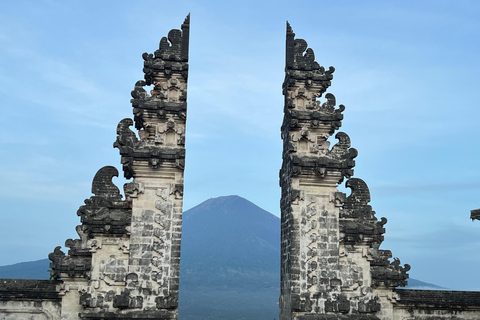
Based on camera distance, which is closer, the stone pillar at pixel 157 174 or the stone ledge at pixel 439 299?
the stone pillar at pixel 157 174

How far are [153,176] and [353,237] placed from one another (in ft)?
21.3

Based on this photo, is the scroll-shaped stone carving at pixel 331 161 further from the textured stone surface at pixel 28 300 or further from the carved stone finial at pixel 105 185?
the textured stone surface at pixel 28 300

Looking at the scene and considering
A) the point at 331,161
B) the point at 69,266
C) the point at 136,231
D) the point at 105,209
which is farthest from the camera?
the point at 331,161

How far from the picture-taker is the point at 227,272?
144 metres

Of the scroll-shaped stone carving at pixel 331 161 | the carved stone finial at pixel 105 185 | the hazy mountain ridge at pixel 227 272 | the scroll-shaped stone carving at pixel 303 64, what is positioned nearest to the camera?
the carved stone finial at pixel 105 185

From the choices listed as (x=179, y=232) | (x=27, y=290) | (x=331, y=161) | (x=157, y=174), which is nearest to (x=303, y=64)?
(x=331, y=161)

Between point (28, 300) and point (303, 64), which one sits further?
point (303, 64)

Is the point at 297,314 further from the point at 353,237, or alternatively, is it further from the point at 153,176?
the point at 153,176

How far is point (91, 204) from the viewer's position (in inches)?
604

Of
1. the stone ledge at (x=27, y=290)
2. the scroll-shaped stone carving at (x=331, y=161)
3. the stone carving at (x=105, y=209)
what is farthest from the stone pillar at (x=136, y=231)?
the scroll-shaped stone carving at (x=331, y=161)

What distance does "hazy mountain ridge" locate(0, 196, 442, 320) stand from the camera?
10644 centimetres

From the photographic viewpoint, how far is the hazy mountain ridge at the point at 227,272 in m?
106

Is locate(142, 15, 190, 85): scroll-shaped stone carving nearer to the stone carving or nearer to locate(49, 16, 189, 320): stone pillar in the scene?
locate(49, 16, 189, 320): stone pillar

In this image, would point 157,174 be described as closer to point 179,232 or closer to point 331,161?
point 179,232
